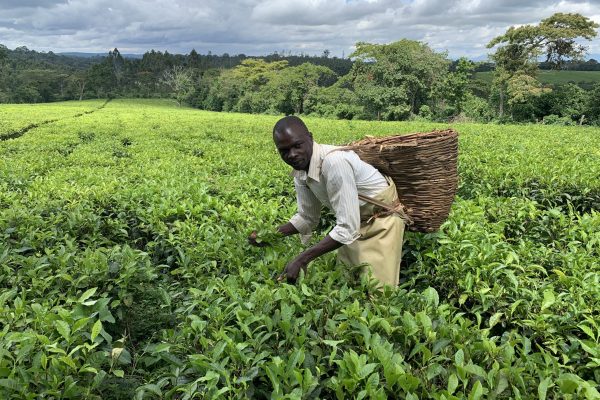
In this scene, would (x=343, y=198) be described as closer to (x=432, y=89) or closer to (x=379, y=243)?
(x=379, y=243)

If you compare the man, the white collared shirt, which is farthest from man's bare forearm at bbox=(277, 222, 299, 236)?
the white collared shirt

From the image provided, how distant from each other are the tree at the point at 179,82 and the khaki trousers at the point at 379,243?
6622cm

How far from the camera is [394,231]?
113 inches

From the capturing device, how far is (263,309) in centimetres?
213

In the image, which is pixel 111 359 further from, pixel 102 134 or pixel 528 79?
pixel 528 79

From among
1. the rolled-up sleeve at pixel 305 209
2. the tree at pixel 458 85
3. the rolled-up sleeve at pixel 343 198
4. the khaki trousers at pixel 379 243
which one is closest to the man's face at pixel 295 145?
the rolled-up sleeve at pixel 343 198

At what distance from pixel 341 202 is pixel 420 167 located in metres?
0.72

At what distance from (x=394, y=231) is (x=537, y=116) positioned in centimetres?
3251

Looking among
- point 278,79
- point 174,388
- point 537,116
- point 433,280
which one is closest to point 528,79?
point 537,116

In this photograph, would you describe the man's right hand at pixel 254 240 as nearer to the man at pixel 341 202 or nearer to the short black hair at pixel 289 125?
the man at pixel 341 202

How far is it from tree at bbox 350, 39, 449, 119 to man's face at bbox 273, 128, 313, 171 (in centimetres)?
3365

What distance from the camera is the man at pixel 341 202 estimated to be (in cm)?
242

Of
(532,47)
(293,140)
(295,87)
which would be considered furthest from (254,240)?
(295,87)

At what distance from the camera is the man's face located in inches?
93.4
